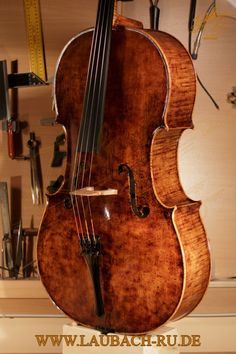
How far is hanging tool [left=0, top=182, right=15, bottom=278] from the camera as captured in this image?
237cm

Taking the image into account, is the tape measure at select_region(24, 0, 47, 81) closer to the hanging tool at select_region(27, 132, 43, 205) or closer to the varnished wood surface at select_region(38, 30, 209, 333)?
the hanging tool at select_region(27, 132, 43, 205)

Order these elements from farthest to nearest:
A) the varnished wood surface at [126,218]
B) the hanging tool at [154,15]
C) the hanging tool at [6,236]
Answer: the hanging tool at [6,236] < the hanging tool at [154,15] < the varnished wood surface at [126,218]

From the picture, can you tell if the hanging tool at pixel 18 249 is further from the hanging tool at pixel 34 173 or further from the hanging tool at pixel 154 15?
the hanging tool at pixel 154 15

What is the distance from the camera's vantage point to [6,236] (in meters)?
2.38

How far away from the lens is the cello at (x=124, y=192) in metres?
1.66

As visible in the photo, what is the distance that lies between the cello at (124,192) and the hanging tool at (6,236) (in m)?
0.57

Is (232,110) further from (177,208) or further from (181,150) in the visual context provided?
(177,208)

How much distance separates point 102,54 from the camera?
1740mm

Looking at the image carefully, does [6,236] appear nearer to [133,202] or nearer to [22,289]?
[22,289]

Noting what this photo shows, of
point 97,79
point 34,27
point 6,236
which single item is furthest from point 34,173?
point 97,79

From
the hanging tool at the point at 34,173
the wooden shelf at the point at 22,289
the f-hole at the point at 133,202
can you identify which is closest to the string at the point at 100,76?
the f-hole at the point at 133,202

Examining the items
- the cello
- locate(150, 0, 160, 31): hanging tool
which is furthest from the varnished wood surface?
locate(150, 0, 160, 31): hanging tool

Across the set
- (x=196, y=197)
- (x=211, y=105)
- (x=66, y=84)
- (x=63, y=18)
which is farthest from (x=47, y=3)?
(x=196, y=197)

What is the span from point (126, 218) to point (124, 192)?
85 millimetres
